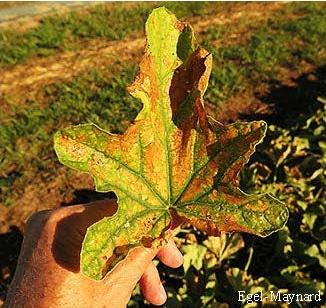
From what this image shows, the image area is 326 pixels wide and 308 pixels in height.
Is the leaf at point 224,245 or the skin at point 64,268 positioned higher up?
the skin at point 64,268

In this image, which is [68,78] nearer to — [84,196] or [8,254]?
[84,196]

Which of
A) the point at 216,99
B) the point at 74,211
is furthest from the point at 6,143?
the point at 74,211

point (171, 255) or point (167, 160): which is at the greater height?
point (167, 160)

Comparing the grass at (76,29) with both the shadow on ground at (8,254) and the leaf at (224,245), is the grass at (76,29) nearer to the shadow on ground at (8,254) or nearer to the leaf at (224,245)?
the shadow on ground at (8,254)

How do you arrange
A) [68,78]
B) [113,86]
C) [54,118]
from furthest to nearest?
[68,78] < [113,86] < [54,118]

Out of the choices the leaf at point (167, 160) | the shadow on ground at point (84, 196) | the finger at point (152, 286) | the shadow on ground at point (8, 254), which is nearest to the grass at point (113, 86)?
the shadow on ground at point (8, 254)

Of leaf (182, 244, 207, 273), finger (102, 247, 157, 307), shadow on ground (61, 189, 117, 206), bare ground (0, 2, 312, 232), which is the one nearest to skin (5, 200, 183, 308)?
finger (102, 247, 157, 307)

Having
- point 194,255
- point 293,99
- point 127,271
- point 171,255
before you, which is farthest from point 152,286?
point 293,99
